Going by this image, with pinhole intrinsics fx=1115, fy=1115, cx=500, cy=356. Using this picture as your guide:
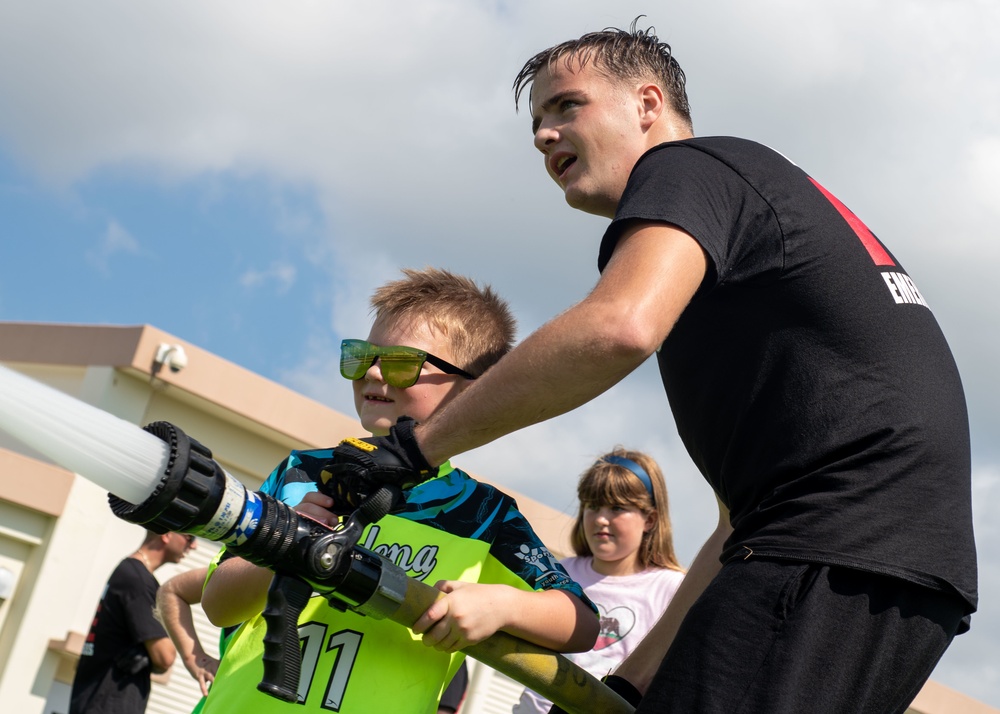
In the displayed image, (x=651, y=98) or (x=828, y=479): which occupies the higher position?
(x=651, y=98)

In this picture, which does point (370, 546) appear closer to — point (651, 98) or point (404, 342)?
point (404, 342)

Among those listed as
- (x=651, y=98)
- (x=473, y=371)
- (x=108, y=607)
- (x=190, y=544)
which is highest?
(x=651, y=98)

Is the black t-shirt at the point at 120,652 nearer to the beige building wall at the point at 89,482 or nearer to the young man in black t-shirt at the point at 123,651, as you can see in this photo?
the young man in black t-shirt at the point at 123,651

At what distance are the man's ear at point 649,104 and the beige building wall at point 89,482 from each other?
27.6ft

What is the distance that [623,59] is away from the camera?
10.2 ft

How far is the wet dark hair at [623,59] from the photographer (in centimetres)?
305

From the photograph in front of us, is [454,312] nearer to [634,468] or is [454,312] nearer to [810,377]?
[810,377]

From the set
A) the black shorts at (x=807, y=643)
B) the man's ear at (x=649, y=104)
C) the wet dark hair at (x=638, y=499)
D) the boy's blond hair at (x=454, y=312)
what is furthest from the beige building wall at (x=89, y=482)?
the black shorts at (x=807, y=643)

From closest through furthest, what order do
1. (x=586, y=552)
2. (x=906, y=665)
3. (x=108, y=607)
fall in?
(x=906, y=665) → (x=586, y=552) → (x=108, y=607)

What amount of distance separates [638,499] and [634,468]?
20 cm

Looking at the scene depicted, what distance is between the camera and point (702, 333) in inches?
93.6

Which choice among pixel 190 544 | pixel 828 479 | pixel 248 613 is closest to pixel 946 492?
pixel 828 479

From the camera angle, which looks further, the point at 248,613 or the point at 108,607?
the point at 108,607

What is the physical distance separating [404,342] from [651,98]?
3.33 ft
